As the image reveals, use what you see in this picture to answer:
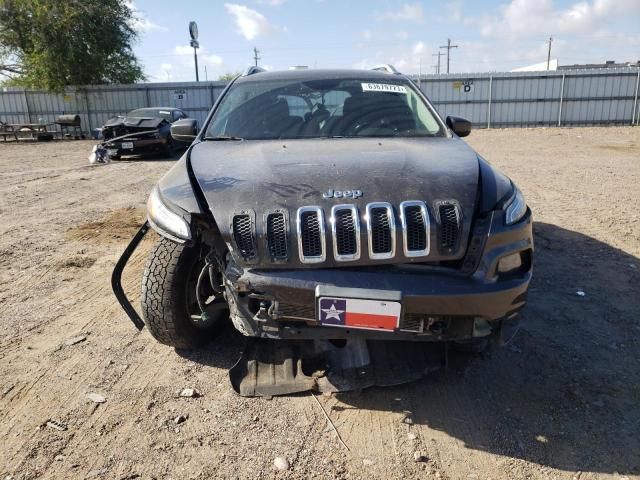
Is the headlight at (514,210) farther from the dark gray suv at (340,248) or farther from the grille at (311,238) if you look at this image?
the grille at (311,238)

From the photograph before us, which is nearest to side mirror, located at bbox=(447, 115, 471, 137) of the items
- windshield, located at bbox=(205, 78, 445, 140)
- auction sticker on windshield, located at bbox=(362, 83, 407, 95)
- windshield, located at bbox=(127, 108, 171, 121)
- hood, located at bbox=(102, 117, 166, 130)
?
windshield, located at bbox=(205, 78, 445, 140)

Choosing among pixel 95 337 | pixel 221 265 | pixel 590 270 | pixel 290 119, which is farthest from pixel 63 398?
pixel 590 270

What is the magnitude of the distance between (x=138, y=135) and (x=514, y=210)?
1217cm

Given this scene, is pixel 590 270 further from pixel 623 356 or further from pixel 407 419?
pixel 407 419

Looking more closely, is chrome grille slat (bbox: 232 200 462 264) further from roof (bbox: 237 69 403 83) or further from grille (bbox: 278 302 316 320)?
roof (bbox: 237 69 403 83)

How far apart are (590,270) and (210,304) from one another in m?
3.35

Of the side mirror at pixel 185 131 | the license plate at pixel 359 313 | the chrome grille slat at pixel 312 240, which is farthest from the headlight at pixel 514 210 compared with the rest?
the side mirror at pixel 185 131

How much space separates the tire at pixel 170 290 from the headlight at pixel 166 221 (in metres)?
0.20

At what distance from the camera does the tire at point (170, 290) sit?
109 inches

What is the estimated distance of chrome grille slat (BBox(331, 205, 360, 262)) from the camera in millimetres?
2225

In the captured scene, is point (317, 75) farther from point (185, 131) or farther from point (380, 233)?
point (380, 233)

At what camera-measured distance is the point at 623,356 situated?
9.92ft

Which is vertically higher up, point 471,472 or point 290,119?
point 290,119

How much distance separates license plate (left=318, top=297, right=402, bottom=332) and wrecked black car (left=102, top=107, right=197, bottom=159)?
11.5m
